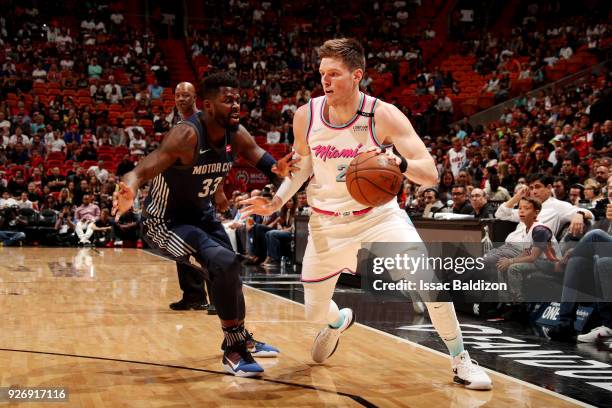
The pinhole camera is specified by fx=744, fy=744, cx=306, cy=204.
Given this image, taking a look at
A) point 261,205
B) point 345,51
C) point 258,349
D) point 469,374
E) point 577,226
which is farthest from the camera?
point 577,226

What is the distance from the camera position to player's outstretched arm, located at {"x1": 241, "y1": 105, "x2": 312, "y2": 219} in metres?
4.60

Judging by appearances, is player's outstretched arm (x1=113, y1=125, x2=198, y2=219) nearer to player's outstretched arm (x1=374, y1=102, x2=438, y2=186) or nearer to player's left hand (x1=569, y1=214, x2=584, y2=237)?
player's outstretched arm (x1=374, y1=102, x2=438, y2=186)

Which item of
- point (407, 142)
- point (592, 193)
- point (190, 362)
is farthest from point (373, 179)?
point (592, 193)

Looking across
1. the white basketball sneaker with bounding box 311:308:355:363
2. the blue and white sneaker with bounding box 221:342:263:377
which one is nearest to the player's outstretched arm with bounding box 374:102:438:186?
the white basketball sneaker with bounding box 311:308:355:363

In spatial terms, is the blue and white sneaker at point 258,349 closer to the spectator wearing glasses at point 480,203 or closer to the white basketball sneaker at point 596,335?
the white basketball sneaker at point 596,335

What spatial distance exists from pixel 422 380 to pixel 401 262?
29.3 inches

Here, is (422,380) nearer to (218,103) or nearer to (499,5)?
(218,103)

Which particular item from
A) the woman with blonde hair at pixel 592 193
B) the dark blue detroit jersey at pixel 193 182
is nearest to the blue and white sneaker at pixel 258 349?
the dark blue detroit jersey at pixel 193 182

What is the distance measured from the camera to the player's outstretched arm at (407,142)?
4.07m

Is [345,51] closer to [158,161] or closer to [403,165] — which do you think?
[403,165]

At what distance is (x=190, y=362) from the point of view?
15.9ft

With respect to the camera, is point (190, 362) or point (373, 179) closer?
point (373, 179)

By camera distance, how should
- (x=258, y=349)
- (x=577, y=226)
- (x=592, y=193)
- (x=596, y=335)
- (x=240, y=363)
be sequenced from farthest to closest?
1. (x=592, y=193)
2. (x=577, y=226)
3. (x=596, y=335)
4. (x=258, y=349)
5. (x=240, y=363)

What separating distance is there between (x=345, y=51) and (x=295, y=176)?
849 millimetres
